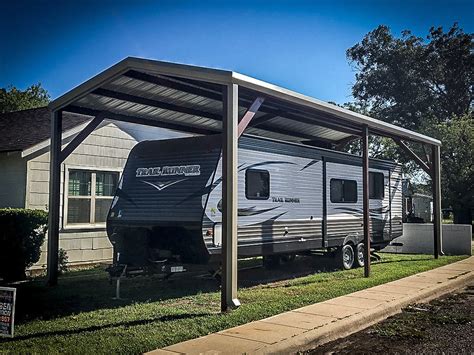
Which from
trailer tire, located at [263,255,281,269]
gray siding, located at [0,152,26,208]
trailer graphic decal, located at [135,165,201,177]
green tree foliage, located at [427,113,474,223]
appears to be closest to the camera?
trailer graphic decal, located at [135,165,201,177]

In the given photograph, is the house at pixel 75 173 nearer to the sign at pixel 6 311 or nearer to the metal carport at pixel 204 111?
the metal carport at pixel 204 111

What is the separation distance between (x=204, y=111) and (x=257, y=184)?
2377 mm

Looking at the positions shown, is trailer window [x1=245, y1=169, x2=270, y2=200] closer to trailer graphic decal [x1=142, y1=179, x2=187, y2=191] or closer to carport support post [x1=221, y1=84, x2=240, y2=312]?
trailer graphic decal [x1=142, y1=179, x2=187, y2=191]

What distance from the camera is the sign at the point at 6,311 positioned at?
5.63m

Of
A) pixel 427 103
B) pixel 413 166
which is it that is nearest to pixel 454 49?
pixel 427 103

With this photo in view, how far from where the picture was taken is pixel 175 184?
10367mm

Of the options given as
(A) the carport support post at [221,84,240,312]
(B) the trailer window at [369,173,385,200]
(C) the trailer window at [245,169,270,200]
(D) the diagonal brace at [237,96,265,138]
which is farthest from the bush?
(B) the trailer window at [369,173,385,200]

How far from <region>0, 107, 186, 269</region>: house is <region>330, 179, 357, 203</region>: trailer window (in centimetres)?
478

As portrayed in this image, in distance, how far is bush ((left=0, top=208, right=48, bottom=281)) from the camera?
11102mm

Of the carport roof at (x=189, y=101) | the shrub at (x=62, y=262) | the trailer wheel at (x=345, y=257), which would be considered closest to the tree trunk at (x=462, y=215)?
the carport roof at (x=189, y=101)

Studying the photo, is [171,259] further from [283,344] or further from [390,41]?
[390,41]

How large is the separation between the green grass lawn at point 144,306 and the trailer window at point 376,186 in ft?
8.72

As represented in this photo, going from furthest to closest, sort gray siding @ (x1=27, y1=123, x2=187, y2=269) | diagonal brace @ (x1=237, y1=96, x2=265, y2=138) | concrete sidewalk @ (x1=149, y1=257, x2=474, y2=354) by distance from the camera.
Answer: gray siding @ (x1=27, y1=123, x2=187, y2=269)
diagonal brace @ (x1=237, y1=96, x2=265, y2=138)
concrete sidewalk @ (x1=149, y1=257, x2=474, y2=354)

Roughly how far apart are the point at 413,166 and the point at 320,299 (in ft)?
87.3
